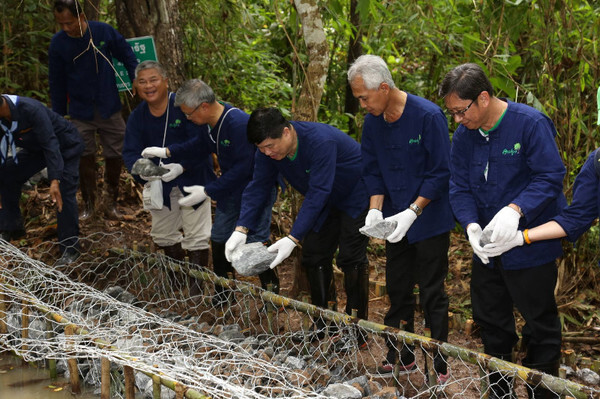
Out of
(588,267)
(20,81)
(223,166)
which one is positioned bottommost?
(588,267)

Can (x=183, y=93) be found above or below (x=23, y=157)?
above

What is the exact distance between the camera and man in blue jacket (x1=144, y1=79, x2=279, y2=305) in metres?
4.30

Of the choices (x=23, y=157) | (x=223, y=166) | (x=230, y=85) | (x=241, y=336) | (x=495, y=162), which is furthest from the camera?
(x=230, y=85)

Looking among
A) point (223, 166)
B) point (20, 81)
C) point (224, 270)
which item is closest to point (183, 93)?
point (223, 166)

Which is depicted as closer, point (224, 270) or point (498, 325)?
point (498, 325)

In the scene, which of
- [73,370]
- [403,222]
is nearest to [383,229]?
[403,222]

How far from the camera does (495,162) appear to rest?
3043 millimetres

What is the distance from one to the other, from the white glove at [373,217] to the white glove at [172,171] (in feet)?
5.22

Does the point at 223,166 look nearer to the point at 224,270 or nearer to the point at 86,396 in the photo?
the point at 224,270

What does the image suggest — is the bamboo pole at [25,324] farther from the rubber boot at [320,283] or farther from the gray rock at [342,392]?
the gray rock at [342,392]

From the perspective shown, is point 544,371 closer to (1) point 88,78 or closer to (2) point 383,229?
(2) point 383,229

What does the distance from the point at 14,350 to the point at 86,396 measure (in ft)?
1.73

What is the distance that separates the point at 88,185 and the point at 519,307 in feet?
13.6

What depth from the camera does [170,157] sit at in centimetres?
480
